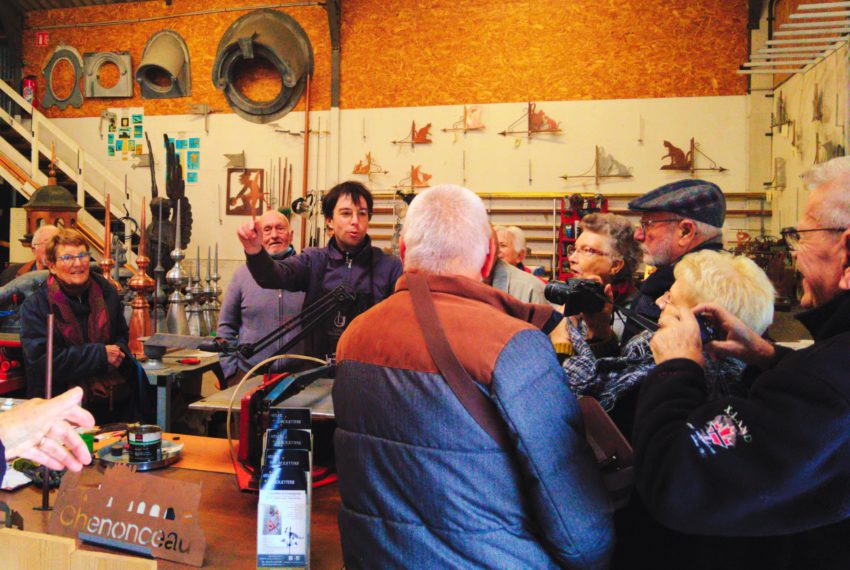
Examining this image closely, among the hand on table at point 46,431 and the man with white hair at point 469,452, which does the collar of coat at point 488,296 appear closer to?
the man with white hair at point 469,452

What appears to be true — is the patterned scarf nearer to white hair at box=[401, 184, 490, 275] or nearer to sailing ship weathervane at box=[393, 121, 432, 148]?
white hair at box=[401, 184, 490, 275]

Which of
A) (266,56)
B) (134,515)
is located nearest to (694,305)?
(134,515)

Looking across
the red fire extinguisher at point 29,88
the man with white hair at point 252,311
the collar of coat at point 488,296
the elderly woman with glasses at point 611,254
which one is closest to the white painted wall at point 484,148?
the red fire extinguisher at point 29,88

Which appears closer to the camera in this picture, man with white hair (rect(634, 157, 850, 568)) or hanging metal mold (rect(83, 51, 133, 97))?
man with white hair (rect(634, 157, 850, 568))

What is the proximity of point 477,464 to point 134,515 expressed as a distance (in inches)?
29.1

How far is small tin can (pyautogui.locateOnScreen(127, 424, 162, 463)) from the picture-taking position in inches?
70.2

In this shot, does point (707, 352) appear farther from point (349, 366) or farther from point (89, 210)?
point (89, 210)

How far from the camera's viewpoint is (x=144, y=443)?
178cm

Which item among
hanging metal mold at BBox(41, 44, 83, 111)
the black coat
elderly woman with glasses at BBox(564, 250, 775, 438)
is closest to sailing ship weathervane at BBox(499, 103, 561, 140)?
the black coat

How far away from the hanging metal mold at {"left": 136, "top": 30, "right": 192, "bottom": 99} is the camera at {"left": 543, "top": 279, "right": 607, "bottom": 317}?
8235 millimetres

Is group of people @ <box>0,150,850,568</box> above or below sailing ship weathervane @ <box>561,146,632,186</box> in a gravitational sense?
below

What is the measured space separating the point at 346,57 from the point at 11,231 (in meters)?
4.71

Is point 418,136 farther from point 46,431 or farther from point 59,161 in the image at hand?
point 46,431

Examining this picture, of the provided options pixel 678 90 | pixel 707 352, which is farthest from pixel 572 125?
pixel 707 352
